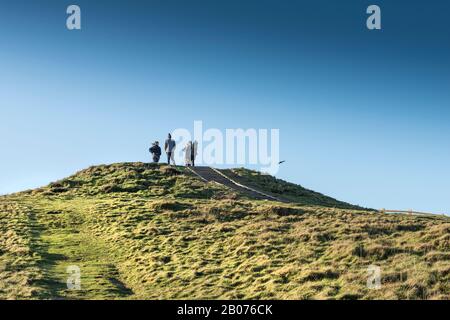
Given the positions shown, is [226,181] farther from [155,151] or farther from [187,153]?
[155,151]

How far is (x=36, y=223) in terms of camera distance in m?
34.3

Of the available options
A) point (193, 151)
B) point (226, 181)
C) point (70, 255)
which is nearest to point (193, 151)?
point (193, 151)

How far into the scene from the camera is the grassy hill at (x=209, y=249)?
63.0ft

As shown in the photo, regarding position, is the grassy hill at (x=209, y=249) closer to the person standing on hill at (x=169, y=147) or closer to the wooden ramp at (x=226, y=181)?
the wooden ramp at (x=226, y=181)

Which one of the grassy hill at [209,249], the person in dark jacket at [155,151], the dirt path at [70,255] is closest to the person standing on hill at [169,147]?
the person in dark jacket at [155,151]

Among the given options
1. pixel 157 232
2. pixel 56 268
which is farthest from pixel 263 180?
pixel 56 268

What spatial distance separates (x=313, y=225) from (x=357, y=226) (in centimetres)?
260

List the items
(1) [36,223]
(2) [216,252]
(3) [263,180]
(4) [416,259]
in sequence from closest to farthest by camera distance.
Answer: (4) [416,259], (2) [216,252], (1) [36,223], (3) [263,180]

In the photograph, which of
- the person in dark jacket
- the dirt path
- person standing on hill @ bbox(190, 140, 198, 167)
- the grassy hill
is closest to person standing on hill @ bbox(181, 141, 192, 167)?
person standing on hill @ bbox(190, 140, 198, 167)

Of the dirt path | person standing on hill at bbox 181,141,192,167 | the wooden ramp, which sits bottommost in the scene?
the dirt path

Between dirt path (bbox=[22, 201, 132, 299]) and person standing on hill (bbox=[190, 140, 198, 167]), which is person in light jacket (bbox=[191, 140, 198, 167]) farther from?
dirt path (bbox=[22, 201, 132, 299])

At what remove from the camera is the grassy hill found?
63.0 feet
